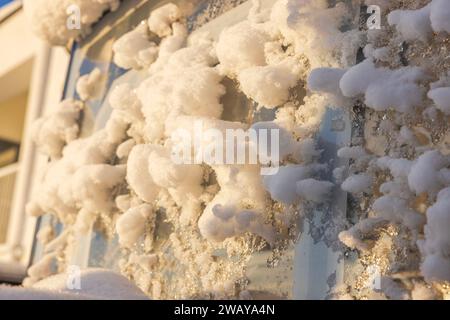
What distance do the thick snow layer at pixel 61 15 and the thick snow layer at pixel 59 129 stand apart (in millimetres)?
253

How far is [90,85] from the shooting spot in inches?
77.2

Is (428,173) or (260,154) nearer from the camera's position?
(428,173)

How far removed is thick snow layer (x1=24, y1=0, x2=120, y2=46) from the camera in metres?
1.96

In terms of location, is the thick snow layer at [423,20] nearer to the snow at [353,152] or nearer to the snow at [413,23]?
the snow at [413,23]

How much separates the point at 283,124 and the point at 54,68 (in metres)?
1.43

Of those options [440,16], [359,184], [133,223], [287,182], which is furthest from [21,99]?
[440,16]

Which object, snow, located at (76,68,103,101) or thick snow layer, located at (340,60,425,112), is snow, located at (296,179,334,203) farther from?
snow, located at (76,68,103,101)

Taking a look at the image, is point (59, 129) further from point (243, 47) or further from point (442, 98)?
point (442, 98)

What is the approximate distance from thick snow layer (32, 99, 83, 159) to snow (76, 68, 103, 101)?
0.06 m

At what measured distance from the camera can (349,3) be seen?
1163mm

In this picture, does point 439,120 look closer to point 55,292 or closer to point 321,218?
point 321,218

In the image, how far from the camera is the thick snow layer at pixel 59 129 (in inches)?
77.7

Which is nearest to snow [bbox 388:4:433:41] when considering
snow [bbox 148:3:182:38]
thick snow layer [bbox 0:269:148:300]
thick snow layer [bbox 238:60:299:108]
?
thick snow layer [bbox 238:60:299:108]

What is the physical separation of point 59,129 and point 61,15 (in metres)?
0.39
